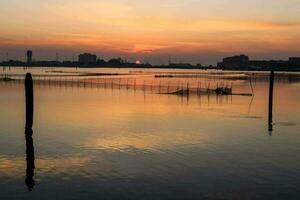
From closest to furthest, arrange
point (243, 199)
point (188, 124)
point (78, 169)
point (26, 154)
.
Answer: point (243, 199) < point (78, 169) < point (26, 154) < point (188, 124)

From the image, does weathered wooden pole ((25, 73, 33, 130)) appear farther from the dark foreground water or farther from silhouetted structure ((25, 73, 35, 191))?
the dark foreground water

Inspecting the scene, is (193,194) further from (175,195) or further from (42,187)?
(42,187)

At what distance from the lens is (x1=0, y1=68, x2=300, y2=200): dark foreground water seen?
59.7 ft

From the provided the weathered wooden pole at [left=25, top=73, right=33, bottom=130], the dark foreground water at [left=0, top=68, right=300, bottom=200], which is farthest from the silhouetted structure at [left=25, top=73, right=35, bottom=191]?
the dark foreground water at [left=0, top=68, right=300, bottom=200]

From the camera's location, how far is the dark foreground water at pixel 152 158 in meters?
18.2

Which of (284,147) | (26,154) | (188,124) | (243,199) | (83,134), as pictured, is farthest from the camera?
(188,124)

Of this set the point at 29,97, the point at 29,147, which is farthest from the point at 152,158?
the point at 29,97

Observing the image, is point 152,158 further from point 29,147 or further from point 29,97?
point 29,97

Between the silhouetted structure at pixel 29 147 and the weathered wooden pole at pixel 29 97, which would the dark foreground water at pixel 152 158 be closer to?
the silhouetted structure at pixel 29 147

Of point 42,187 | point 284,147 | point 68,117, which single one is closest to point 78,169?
point 42,187

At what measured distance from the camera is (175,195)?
17547 millimetres

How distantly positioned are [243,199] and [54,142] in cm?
1587

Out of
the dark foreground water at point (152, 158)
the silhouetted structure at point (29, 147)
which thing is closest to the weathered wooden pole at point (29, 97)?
the silhouetted structure at point (29, 147)

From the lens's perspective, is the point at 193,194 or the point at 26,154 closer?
the point at 193,194
